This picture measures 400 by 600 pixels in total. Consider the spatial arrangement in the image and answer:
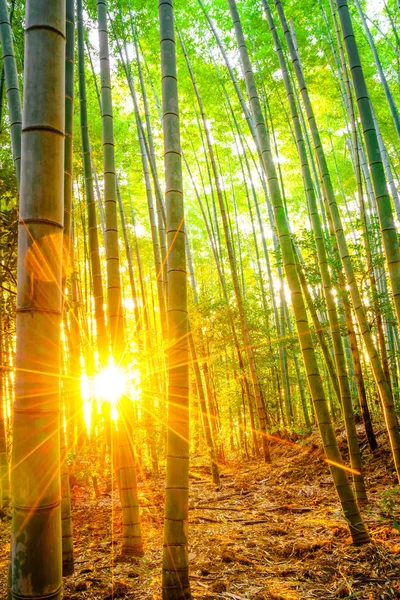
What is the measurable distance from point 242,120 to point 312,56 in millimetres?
1661

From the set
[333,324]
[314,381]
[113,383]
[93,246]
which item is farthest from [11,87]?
[333,324]

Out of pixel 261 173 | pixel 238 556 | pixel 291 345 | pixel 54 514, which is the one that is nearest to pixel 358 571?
pixel 238 556

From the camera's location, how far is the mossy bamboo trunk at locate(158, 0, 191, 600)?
5.09 feet

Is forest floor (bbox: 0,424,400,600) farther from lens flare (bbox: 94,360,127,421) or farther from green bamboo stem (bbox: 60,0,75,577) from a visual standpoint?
lens flare (bbox: 94,360,127,421)

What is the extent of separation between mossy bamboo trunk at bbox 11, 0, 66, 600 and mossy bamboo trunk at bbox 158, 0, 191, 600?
0.71 meters

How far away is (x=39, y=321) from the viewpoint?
0.92 m

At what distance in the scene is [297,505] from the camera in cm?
391

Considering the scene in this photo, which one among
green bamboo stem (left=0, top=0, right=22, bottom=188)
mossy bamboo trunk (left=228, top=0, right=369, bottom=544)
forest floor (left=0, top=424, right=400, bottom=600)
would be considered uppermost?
green bamboo stem (left=0, top=0, right=22, bottom=188)

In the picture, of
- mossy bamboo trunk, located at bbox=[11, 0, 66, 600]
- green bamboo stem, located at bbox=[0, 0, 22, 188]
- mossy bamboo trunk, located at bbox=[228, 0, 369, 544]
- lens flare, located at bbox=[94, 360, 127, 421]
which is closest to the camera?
mossy bamboo trunk, located at bbox=[11, 0, 66, 600]

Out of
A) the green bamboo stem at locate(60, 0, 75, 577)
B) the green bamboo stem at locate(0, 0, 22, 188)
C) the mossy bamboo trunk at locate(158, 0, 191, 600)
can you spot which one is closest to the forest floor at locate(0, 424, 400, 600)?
the green bamboo stem at locate(60, 0, 75, 577)

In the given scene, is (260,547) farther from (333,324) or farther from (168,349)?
(168,349)

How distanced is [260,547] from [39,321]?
253cm

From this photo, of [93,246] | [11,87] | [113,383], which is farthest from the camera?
[93,246]

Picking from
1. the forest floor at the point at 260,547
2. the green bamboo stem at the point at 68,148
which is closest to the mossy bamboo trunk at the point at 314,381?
the forest floor at the point at 260,547
